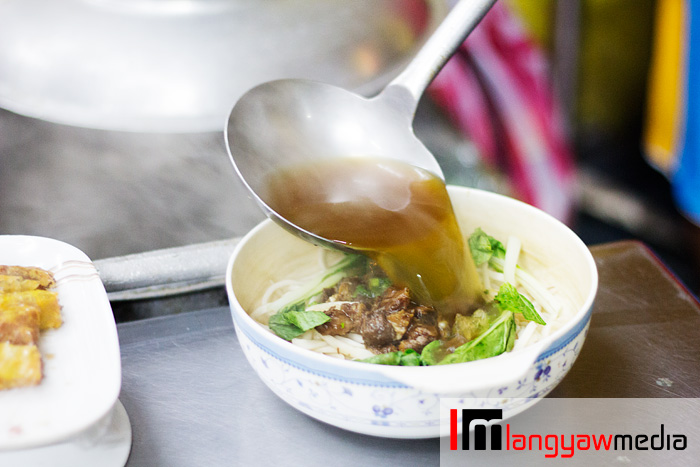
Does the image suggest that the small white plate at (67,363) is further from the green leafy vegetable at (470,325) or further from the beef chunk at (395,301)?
the green leafy vegetable at (470,325)

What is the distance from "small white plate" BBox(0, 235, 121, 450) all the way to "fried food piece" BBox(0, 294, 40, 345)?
0.04 meters

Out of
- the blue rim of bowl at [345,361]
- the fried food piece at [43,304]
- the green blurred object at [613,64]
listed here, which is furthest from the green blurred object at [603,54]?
the fried food piece at [43,304]

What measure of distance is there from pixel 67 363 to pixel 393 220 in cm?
77

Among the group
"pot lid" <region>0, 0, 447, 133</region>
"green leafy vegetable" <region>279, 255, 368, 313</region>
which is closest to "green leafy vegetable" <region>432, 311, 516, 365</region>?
"green leafy vegetable" <region>279, 255, 368, 313</region>

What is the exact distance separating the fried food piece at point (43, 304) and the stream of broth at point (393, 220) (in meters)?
0.52

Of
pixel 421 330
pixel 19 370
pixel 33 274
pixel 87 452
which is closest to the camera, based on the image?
pixel 19 370

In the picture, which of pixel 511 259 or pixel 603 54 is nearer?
pixel 511 259

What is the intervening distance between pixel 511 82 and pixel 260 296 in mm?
2441

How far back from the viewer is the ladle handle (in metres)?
1.58

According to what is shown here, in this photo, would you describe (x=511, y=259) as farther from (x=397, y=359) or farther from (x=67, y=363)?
(x=67, y=363)

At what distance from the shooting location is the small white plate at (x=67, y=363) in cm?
87

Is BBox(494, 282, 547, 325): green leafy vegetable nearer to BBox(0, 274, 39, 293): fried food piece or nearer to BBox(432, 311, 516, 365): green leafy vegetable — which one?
BBox(432, 311, 516, 365): green leafy vegetable

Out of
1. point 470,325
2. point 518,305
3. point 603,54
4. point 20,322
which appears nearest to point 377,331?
point 470,325

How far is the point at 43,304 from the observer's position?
108 cm
